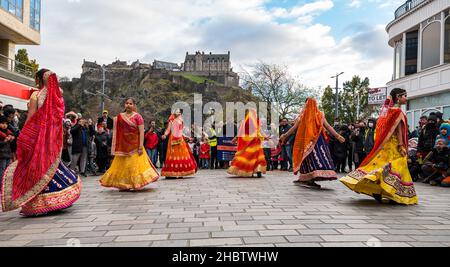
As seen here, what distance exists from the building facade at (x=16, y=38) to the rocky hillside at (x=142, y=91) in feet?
139

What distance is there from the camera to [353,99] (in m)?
56.7

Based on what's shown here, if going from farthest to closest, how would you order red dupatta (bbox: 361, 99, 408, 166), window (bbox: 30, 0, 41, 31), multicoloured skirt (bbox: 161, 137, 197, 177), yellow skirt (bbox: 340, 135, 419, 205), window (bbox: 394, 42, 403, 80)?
1. window (bbox: 30, 0, 41, 31)
2. window (bbox: 394, 42, 403, 80)
3. multicoloured skirt (bbox: 161, 137, 197, 177)
4. red dupatta (bbox: 361, 99, 408, 166)
5. yellow skirt (bbox: 340, 135, 419, 205)

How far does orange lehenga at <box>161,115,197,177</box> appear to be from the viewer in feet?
34.4

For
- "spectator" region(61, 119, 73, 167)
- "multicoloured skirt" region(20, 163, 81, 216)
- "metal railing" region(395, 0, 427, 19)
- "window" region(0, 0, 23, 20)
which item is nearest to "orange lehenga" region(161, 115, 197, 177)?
"spectator" region(61, 119, 73, 167)

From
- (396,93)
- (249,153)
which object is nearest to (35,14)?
(249,153)

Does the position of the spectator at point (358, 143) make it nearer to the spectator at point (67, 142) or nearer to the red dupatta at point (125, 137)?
the red dupatta at point (125, 137)

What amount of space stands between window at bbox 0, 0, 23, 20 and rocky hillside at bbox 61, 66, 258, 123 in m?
44.8

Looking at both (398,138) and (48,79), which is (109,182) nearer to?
(48,79)

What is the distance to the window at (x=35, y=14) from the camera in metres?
30.1

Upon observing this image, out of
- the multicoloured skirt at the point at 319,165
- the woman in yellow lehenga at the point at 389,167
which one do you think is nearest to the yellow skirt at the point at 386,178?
the woman in yellow lehenga at the point at 389,167

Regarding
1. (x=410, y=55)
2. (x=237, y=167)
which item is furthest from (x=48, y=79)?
(x=410, y=55)

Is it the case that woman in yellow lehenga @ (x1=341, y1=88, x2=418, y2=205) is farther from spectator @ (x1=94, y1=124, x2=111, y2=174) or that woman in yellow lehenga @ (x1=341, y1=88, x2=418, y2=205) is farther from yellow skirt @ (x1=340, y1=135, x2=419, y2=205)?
spectator @ (x1=94, y1=124, x2=111, y2=174)

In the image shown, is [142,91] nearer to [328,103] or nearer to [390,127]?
[328,103]

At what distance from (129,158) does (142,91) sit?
77.0 m
